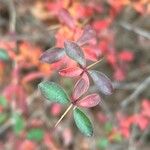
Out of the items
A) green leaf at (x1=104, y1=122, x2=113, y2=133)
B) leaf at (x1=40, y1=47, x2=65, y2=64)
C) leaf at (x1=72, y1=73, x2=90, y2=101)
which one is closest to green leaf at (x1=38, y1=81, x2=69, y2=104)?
leaf at (x1=72, y1=73, x2=90, y2=101)

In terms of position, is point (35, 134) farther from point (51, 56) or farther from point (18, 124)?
point (51, 56)

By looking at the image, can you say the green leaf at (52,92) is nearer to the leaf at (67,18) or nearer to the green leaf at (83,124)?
the green leaf at (83,124)

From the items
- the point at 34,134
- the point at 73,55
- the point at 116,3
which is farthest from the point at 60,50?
the point at 34,134

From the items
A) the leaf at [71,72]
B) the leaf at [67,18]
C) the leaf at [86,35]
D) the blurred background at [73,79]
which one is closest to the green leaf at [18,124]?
the blurred background at [73,79]

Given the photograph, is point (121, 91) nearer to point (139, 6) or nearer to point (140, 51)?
point (140, 51)

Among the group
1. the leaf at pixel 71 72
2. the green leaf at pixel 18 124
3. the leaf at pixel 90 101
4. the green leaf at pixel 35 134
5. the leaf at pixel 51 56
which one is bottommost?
the green leaf at pixel 35 134

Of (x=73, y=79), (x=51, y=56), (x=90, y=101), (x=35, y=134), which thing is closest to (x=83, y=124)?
(x=90, y=101)

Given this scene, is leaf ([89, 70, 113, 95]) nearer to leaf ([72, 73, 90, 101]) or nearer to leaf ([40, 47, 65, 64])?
leaf ([72, 73, 90, 101])
